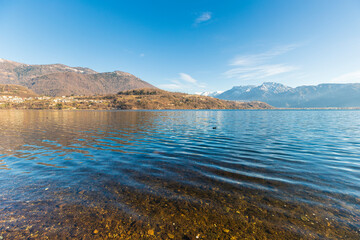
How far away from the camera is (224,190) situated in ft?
38.3

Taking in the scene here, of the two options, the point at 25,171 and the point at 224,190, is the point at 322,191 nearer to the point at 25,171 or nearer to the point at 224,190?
the point at 224,190

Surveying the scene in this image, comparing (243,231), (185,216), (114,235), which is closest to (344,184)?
→ (243,231)

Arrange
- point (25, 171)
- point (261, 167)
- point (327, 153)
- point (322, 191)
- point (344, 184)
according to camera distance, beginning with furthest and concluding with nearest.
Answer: point (327, 153) < point (261, 167) < point (25, 171) < point (344, 184) < point (322, 191)

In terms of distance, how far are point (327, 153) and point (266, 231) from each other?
20.9 metres

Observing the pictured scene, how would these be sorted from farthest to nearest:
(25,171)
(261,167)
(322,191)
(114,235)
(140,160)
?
(140,160), (261,167), (25,171), (322,191), (114,235)

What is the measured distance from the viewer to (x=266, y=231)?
25.3 feet

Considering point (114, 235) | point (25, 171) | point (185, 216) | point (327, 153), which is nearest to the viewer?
point (114, 235)

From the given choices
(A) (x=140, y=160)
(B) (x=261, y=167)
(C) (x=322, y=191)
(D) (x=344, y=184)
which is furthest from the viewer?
(A) (x=140, y=160)

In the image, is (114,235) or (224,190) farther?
(224,190)

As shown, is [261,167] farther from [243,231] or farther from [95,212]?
[95,212]

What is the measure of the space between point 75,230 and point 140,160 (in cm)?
1099

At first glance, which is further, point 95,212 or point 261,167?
point 261,167

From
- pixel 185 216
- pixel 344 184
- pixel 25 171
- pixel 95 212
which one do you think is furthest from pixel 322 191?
pixel 25 171

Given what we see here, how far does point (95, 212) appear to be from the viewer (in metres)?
9.10
